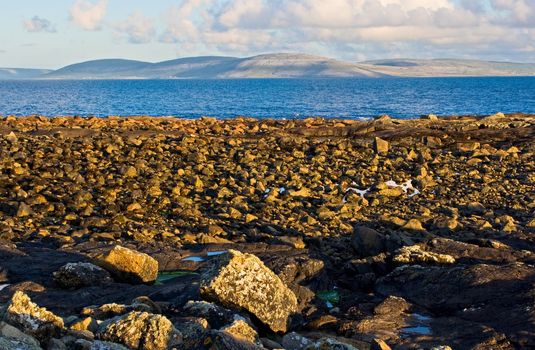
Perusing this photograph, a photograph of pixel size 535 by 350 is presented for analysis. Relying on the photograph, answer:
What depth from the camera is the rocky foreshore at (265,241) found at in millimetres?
8445

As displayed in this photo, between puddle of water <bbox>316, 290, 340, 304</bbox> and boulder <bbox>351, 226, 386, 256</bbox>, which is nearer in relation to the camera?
puddle of water <bbox>316, 290, 340, 304</bbox>

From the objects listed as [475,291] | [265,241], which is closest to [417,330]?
[475,291]

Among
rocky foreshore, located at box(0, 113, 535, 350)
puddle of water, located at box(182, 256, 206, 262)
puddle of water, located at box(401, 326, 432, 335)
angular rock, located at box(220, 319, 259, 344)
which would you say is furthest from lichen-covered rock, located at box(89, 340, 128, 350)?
puddle of water, located at box(182, 256, 206, 262)

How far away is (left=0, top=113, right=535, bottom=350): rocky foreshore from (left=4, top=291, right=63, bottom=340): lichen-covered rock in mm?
21

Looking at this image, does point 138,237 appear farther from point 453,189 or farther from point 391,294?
point 453,189

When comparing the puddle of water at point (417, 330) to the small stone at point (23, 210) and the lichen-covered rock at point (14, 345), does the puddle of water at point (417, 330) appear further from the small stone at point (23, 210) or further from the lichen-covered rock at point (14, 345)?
the small stone at point (23, 210)

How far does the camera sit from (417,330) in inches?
352

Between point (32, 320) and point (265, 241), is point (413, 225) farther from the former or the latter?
point (32, 320)

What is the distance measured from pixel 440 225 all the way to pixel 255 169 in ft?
25.0

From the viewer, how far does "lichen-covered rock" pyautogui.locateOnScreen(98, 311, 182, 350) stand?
7.36 meters

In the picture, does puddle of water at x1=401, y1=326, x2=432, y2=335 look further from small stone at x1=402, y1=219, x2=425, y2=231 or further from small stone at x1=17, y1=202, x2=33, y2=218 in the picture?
small stone at x1=17, y1=202, x2=33, y2=218

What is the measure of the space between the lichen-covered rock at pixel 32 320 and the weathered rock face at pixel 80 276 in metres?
2.92

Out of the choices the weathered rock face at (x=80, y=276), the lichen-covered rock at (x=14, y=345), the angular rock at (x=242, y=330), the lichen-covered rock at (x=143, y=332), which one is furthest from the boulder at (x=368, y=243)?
the lichen-covered rock at (x=14, y=345)

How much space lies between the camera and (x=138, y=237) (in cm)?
1460
